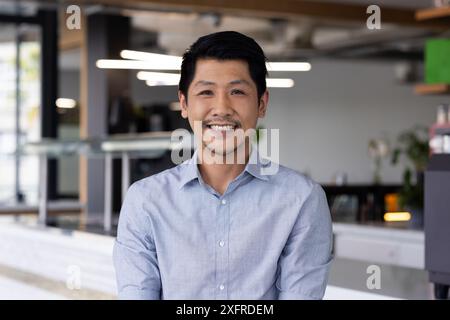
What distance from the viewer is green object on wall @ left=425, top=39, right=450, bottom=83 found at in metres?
4.90

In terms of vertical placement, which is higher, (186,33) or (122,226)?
(186,33)

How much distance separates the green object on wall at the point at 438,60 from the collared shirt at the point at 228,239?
373 centimetres

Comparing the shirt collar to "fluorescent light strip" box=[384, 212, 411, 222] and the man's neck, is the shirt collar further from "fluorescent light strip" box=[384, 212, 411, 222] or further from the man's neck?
"fluorescent light strip" box=[384, 212, 411, 222]

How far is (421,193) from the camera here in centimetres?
480

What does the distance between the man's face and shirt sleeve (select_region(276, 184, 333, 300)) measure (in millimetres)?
151

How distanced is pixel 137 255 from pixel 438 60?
401 cm

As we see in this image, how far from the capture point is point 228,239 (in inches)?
51.6

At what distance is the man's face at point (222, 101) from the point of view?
1.29m

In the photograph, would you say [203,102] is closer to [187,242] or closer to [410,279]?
[187,242]

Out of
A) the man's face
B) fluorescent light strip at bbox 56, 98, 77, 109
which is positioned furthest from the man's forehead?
fluorescent light strip at bbox 56, 98, 77, 109

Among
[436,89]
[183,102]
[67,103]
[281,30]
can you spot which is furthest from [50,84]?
[183,102]

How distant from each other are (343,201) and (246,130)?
27.9ft

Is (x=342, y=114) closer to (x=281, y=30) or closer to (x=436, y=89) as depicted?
(x=281, y=30)
